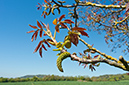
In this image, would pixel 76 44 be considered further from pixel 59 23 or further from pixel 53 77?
pixel 53 77

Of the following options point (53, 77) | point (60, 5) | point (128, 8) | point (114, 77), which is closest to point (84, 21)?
point (60, 5)

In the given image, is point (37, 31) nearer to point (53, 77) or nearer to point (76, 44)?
point (76, 44)

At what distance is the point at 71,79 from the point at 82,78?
1796 millimetres

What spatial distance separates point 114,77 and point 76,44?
22174 mm

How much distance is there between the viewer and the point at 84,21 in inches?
184

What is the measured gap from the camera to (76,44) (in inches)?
22.0

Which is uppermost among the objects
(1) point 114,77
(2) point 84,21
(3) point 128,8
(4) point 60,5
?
(2) point 84,21

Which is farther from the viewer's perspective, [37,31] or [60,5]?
[60,5]

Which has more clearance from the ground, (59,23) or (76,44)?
(59,23)

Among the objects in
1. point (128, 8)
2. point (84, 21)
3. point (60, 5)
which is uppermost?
point (84, 21)

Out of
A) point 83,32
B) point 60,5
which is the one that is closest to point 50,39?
point 83,32

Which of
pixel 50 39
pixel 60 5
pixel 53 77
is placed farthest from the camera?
pixel 53 77

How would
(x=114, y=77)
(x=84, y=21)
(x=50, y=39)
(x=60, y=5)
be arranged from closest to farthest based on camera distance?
(x=50, y=39)
(x=60, y=5)
(x=84, y=21)
(x=114, y=77)

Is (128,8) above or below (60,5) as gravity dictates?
below
